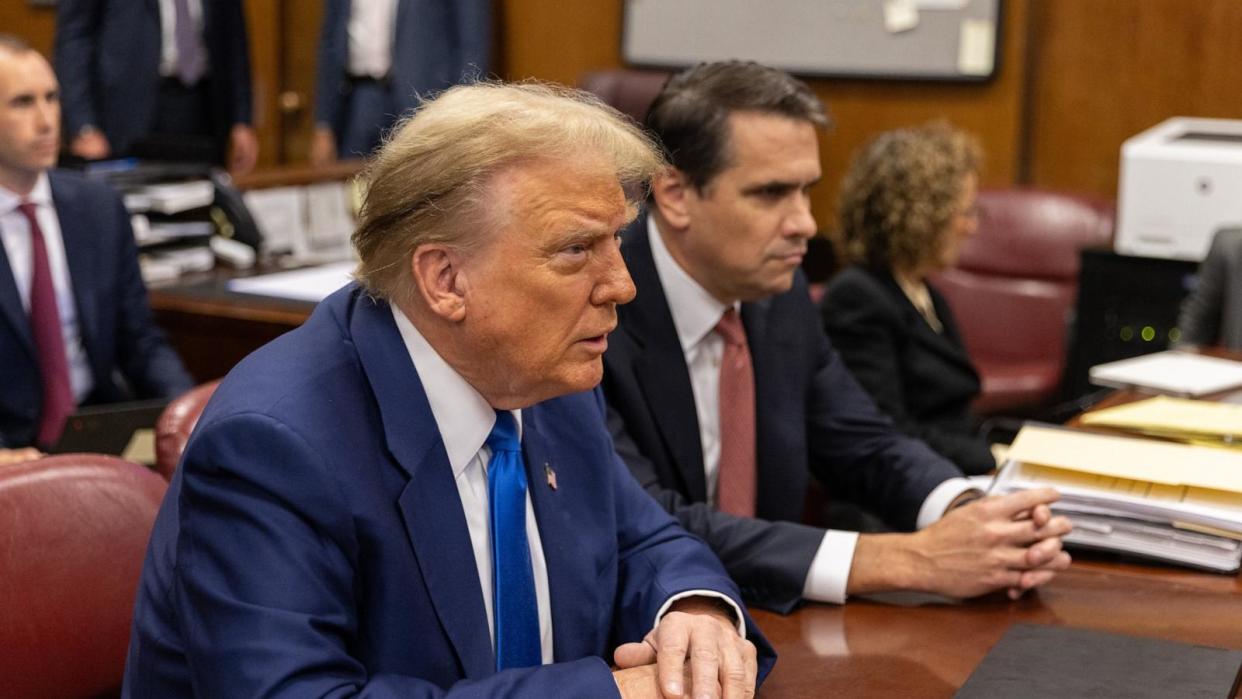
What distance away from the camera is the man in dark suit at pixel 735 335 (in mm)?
2184

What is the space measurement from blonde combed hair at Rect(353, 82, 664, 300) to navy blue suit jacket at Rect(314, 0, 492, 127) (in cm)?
497

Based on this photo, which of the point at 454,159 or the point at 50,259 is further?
the point at 50,259

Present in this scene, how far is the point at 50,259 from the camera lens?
3395 millimetres

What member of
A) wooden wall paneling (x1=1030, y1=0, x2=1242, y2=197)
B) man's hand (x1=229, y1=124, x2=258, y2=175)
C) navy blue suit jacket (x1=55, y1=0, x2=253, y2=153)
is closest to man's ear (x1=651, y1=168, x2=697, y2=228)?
wooden wall paneling (x1=1030, y1=0, x2=1242, y2=197)

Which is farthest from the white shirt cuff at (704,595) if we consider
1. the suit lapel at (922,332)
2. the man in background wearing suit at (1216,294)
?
the man in background wearing suit at (1216,294)

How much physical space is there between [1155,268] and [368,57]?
349 centimetres

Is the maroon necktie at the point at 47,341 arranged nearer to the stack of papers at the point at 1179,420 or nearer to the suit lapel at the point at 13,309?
the suit lapel at the point at 13,309

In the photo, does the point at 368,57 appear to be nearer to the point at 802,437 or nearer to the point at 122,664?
the point at 802,437

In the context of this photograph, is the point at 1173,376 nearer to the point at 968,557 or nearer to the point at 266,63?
the point at 968,557

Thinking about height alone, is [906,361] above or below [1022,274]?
above

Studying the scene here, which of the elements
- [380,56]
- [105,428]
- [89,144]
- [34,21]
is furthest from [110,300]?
[34,21]

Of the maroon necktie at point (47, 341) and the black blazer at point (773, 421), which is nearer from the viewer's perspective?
the black blazer at point (773, 421)

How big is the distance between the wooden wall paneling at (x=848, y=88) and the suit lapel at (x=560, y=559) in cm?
432

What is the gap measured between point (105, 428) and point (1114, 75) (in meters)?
4.03
